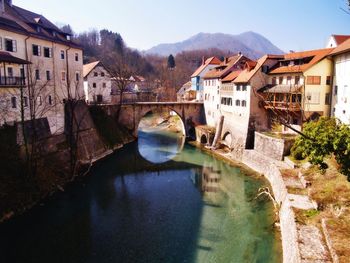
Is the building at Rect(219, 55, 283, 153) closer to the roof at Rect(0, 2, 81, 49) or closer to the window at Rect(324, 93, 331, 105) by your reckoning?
the window at Rect(324, 93, 331, 105)

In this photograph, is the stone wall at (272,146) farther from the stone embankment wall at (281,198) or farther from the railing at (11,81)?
the railing at (11,81)

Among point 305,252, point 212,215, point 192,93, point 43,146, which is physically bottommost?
point 212,215

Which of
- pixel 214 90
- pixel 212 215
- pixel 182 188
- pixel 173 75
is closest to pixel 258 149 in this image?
pixel 182 188

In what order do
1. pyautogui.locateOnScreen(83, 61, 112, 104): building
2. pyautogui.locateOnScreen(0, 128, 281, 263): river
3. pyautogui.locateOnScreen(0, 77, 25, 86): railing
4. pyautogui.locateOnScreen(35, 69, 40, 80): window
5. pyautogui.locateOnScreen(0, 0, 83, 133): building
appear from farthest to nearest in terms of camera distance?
pyautogui.locateOnScreen(83, 61, 112, 104): building, pyautogui.locateOnScreen(35, 69, 40, 80): window, pyautogui.locateOnScreen(0, 0, 83, 133): building, pyautogui.locateOnScreen(0, 77, 25, 86): railing, pyautogui.locateOnScreen(0, 128, 281, 263): river

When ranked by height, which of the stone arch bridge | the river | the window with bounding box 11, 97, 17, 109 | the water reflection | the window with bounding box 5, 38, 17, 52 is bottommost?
the river

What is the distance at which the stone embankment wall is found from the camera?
14314mm

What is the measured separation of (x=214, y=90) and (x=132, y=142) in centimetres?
1491

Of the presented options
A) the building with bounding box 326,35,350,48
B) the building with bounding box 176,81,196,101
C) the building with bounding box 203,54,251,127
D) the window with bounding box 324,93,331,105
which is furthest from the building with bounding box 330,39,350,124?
the building with bounding box 176,81,196,101

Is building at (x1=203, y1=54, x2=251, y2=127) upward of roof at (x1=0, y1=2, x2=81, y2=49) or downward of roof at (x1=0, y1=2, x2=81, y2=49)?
downward

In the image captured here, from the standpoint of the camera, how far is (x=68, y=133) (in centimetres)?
3130

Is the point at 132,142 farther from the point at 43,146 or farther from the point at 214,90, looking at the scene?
the point at 43,146

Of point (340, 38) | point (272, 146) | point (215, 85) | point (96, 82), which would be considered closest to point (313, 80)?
point (340, 38)

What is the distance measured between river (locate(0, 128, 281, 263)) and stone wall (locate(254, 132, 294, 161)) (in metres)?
3.11

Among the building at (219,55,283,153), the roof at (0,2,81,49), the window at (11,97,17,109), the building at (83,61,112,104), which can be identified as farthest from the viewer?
the building at (83,61,112,104)
